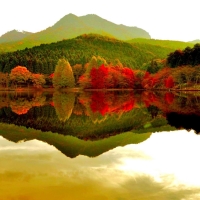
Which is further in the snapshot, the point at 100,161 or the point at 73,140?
the point at 73,140

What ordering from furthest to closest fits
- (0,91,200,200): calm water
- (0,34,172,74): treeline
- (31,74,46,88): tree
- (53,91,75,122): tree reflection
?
(0,34,172,74): treeline < (31,74,46,88): tree < (53,91,75,122): tree reflection < (0,91,200,200): calm water

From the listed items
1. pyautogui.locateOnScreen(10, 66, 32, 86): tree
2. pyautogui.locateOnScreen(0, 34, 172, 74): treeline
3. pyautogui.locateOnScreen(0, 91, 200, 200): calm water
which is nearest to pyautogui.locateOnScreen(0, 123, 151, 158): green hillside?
pyautogui.locateOnScreen(0, 91, 200, 200): calm water

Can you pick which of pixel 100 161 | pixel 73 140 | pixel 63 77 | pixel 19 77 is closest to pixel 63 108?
pixel 73 140

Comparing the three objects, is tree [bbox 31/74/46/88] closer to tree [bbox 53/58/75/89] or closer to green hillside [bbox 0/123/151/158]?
tree [bbox 53/58/75/89]

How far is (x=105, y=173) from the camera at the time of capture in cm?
781

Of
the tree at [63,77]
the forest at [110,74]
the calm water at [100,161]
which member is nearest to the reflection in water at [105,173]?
the calm water at [100,161]

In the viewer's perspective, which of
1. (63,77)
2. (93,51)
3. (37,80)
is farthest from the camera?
(93,51)

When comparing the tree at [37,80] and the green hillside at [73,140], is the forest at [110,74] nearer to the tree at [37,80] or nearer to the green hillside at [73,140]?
the tree at [37,80]

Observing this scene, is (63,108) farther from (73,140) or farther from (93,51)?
(93,51)

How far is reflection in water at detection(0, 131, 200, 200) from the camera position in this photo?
20.9 ft

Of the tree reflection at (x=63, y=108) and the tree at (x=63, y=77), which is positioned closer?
the tree reflection at (x=63, y=108)

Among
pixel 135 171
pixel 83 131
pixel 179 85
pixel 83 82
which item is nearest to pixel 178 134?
pixel 83 131

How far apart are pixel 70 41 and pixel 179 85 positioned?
115 metres

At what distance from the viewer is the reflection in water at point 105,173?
638 cm
